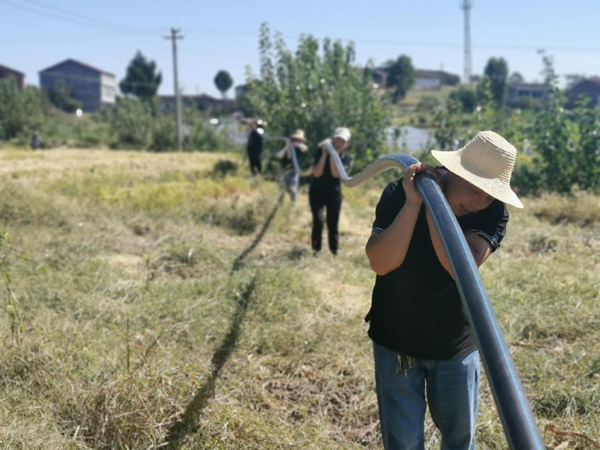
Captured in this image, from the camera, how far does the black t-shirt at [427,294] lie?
2127 mm

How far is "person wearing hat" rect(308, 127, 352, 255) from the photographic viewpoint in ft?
20.2

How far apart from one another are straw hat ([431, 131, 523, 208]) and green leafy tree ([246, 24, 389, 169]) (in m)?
10.9

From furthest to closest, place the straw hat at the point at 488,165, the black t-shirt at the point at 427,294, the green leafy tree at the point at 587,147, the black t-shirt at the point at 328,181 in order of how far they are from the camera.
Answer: the green leafy tree at the point at 587,147
the black t-shirt at the point at 328,181
the black t-shirt at the point at 427,294
the straw hat at the point at 488,165

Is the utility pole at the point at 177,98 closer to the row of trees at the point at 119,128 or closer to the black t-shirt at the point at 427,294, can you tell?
the row of trees at the point at 119,128

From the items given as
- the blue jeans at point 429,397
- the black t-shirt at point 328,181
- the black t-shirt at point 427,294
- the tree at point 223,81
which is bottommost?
the blue jeans at point 429,397

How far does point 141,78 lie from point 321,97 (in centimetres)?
5779

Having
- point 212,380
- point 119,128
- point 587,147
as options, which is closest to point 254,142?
point 587,147

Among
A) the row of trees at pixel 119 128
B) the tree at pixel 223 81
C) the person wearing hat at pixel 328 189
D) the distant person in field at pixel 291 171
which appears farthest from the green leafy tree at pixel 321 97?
the tree at pixel 223 81

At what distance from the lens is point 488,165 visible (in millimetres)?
2033

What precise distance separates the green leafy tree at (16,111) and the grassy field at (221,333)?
21984 millimetres

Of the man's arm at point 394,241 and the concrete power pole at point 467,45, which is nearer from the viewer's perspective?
the man's arm at point 394,241

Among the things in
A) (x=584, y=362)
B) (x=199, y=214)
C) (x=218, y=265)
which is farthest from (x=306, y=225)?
(x=584, y=362)

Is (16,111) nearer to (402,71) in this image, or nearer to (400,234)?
(400,234)

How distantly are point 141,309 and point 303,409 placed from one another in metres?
1.75
